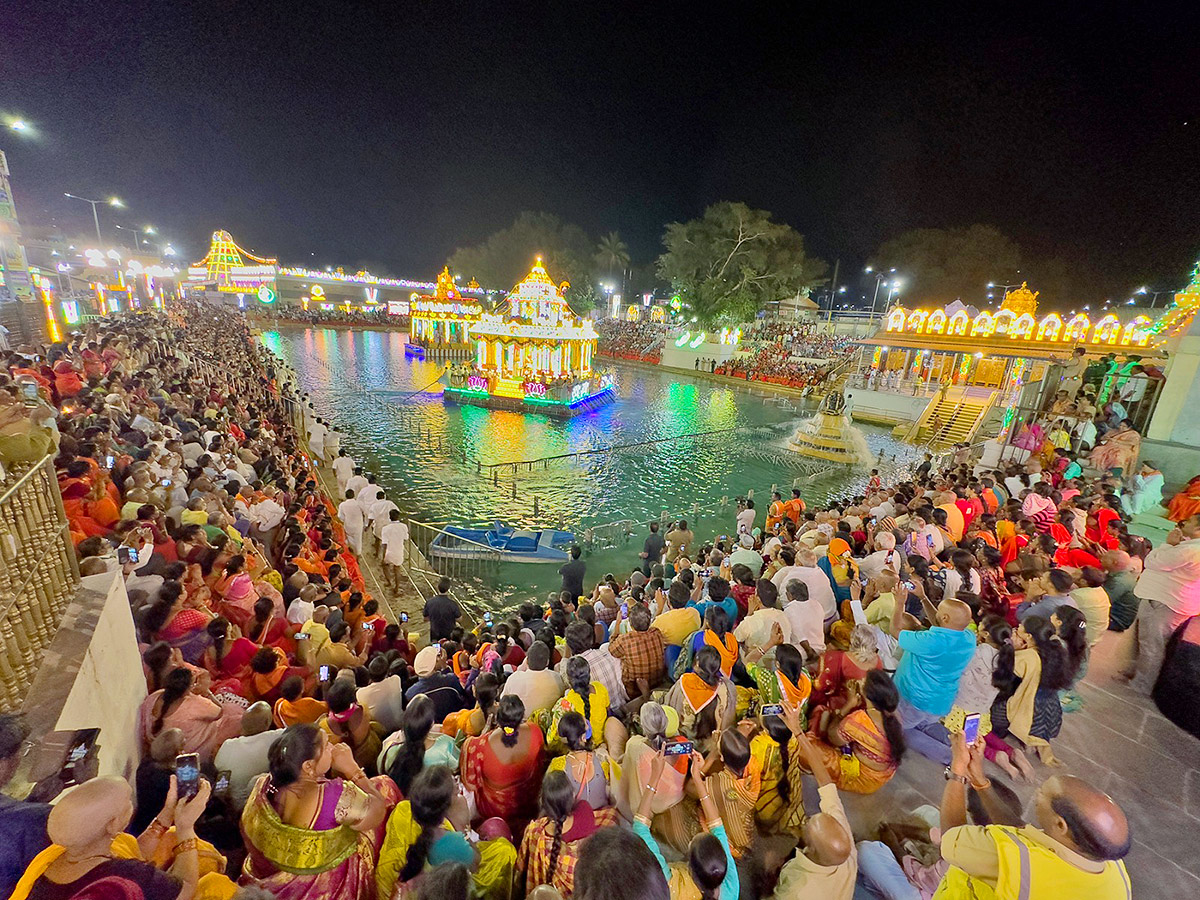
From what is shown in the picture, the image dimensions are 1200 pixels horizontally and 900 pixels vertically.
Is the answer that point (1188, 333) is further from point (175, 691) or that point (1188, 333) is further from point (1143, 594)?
point (175, 691)

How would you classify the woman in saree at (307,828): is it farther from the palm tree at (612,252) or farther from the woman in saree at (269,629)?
the palm tree at (612,252)

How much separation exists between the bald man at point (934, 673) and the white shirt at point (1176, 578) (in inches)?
78.3

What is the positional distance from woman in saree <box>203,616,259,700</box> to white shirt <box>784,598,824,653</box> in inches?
158

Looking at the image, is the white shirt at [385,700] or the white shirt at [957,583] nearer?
the white shirt at [385,700]

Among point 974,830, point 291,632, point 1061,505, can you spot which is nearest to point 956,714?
point 974,830

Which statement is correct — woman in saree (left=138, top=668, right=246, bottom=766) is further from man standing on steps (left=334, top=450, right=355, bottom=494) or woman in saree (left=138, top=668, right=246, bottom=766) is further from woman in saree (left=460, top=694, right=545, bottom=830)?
man standing on steps (left=334, top=450, right=355, bottom=494)

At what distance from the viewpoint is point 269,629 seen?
4.16m

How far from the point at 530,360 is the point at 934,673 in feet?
68.7

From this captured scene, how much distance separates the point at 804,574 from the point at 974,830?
2.49 metres

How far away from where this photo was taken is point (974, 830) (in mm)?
1936

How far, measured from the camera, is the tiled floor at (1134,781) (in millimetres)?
2742

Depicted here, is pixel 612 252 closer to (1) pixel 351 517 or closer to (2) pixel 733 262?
(2) pixel 733 262

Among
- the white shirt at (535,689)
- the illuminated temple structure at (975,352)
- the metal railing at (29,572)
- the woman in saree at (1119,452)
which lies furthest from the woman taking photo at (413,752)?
the illuminated temple structure at (975,352)

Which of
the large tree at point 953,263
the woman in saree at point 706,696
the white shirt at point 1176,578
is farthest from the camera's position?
the large tree at point 953,263
